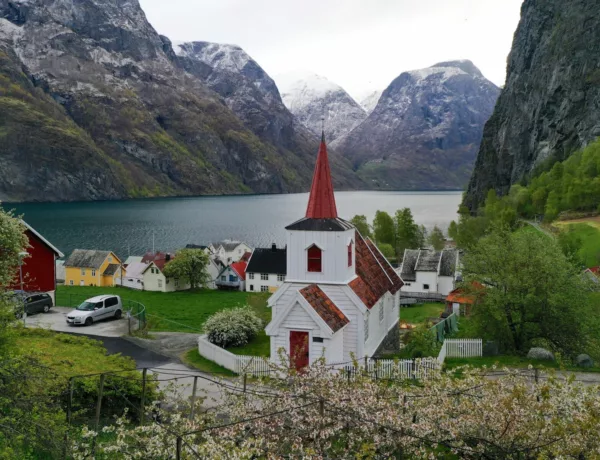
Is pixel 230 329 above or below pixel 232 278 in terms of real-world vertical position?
above

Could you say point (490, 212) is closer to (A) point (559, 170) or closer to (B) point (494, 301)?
(A) point (559, 170)

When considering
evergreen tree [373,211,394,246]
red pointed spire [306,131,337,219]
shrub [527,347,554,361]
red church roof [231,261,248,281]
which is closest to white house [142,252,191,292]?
red church roof [231,261,248,281]

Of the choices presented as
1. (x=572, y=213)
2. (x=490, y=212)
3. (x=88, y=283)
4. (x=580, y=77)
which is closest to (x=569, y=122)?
(x=580, y=77)

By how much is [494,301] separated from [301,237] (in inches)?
498

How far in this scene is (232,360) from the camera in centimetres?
2811

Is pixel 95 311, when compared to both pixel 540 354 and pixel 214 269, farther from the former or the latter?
pixel 214 269

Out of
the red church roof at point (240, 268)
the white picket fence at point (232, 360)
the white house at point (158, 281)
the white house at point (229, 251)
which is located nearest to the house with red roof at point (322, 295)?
the white picket fence at point (232, 360)

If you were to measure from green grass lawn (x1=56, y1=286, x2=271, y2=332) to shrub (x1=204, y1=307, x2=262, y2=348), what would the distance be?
3.85 meters

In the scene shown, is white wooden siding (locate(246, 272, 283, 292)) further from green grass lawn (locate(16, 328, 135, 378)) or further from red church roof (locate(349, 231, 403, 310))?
green grass lawn (locate(16, 328, 135, 378))

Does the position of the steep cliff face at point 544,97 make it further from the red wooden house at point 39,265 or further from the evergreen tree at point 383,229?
the red wooden house at point 39,265

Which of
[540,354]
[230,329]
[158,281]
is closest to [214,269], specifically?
[158,281]

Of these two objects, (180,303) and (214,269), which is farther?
(214,269)

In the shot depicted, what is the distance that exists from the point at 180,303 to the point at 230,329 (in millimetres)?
26146

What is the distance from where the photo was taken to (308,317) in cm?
2562
